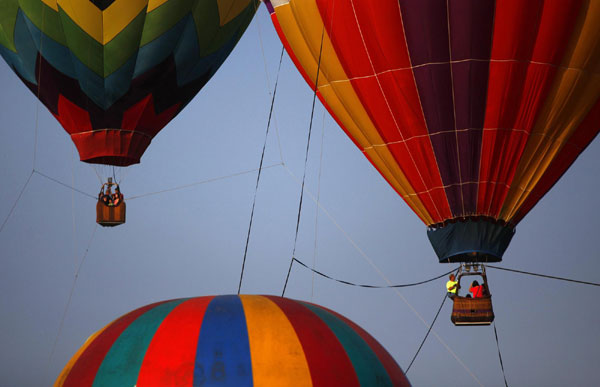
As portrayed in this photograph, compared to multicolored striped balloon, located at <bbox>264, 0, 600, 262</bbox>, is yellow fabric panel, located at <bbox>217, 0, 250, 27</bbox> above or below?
above

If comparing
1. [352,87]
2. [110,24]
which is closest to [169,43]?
[110,24]

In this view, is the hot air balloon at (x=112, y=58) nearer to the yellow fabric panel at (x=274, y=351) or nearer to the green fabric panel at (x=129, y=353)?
the green fabric panel at (x=129, y=353)

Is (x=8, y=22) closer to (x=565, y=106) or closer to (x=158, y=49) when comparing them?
(x=158, y=49)

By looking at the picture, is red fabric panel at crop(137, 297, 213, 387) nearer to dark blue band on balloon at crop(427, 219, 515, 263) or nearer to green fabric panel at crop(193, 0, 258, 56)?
dark blue band on balloon at crop(427, 219, 515, 263)

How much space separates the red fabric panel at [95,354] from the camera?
6.20m

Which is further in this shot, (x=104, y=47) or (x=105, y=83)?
(x=105, y=83)

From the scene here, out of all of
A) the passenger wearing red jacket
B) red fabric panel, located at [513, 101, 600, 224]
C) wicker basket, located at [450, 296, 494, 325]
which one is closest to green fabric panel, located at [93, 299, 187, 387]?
wicker basket, located at [450, 296, 494, 325]

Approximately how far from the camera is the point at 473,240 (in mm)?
10977

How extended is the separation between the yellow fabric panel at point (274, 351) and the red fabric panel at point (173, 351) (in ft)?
1.16

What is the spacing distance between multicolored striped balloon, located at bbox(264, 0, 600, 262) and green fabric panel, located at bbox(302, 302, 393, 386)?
15.5 feet

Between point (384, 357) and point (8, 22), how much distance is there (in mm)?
8850

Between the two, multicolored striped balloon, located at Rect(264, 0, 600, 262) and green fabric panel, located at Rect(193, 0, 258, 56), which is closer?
multicolored striped balloon, located at Rect(264, 0, 600, 262)

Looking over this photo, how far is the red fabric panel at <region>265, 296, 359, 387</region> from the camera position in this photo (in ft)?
19.7

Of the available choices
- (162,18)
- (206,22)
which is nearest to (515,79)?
(206,22)
